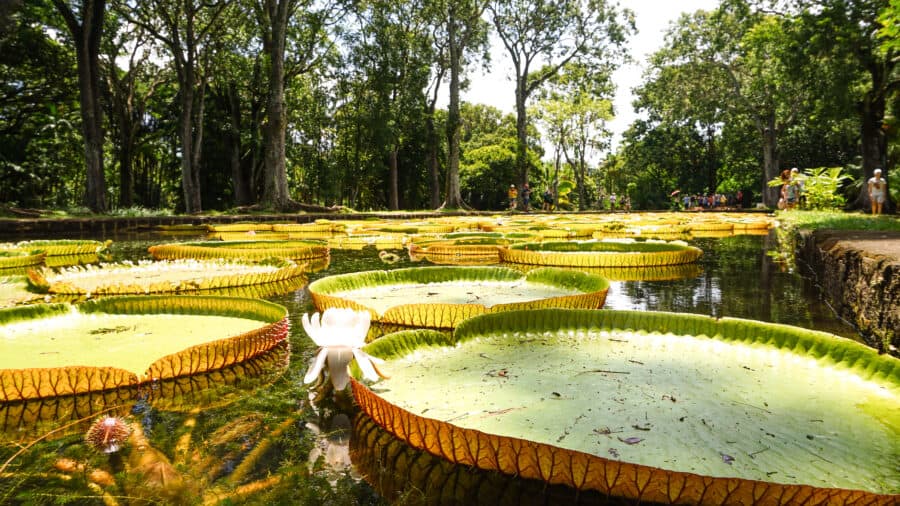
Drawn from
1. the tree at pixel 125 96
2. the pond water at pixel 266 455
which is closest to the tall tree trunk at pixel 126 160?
the tree at pixel 125 96

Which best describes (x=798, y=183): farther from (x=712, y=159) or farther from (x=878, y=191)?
(x=712, y=159)

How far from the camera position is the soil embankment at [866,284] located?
74.0 inches

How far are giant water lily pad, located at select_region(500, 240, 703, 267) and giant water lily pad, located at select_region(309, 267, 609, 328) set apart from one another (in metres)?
1.23

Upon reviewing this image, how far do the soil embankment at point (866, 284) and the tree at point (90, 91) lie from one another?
1321cm

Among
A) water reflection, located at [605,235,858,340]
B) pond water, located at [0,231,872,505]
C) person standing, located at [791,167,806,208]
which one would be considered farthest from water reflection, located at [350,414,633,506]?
person standing, located at [791,167,806,208]

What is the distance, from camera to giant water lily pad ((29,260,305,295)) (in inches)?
112

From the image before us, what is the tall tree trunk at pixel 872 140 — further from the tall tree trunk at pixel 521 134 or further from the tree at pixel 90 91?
the tree at pixel 90 91

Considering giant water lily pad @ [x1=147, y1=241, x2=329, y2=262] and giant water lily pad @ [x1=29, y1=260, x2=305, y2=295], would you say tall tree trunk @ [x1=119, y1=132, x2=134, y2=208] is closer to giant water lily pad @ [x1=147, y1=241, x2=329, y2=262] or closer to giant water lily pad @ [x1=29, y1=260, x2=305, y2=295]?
giant water lily pad @ [x1=147, y1=241, x2=329, y2=262]

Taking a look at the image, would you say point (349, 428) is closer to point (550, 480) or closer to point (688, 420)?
point (550, 480)

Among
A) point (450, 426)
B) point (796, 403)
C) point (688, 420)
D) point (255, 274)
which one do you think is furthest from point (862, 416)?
point (255, 274)

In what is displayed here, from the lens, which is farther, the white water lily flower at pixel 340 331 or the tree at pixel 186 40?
the tree at pixel 186 40

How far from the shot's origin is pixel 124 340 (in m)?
1.83

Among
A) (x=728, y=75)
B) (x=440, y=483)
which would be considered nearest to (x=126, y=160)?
(x=440, y=483)

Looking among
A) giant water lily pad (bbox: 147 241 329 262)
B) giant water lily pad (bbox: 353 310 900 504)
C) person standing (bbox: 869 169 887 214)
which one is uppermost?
person standing (bbox: 869 169 887 214)
